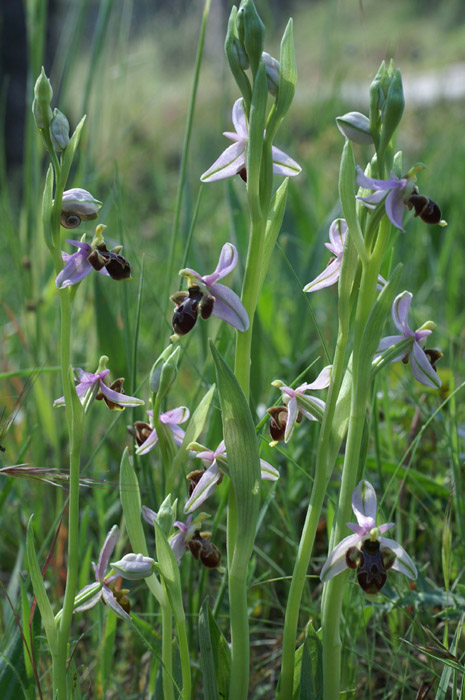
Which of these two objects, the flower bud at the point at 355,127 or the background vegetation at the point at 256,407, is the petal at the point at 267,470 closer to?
the background vegetation at the point at 256,407

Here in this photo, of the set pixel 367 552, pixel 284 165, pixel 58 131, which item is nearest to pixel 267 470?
pixel 367 552

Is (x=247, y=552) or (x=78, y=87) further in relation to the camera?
(x=78, y=87)

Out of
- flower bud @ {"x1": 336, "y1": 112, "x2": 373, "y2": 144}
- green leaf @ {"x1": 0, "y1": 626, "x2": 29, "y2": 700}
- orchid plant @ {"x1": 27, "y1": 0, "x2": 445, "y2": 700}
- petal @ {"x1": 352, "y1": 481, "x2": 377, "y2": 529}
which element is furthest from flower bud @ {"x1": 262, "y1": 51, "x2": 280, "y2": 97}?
green leaf @ {"x1": 0, "y1": 626, "x2": 29, "y2": 700}

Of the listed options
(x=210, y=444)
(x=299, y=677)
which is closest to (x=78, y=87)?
(x=210, y=444)

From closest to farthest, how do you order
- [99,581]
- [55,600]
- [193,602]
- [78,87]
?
[99,581], [193,602], [55,600], [78,87]

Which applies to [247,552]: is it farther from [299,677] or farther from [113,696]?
Answer: [113,696]

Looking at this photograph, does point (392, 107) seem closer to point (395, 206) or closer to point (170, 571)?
point (395, 206)

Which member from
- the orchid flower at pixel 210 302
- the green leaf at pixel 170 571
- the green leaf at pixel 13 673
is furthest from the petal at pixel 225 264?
the green leaf at pixel 13 673
